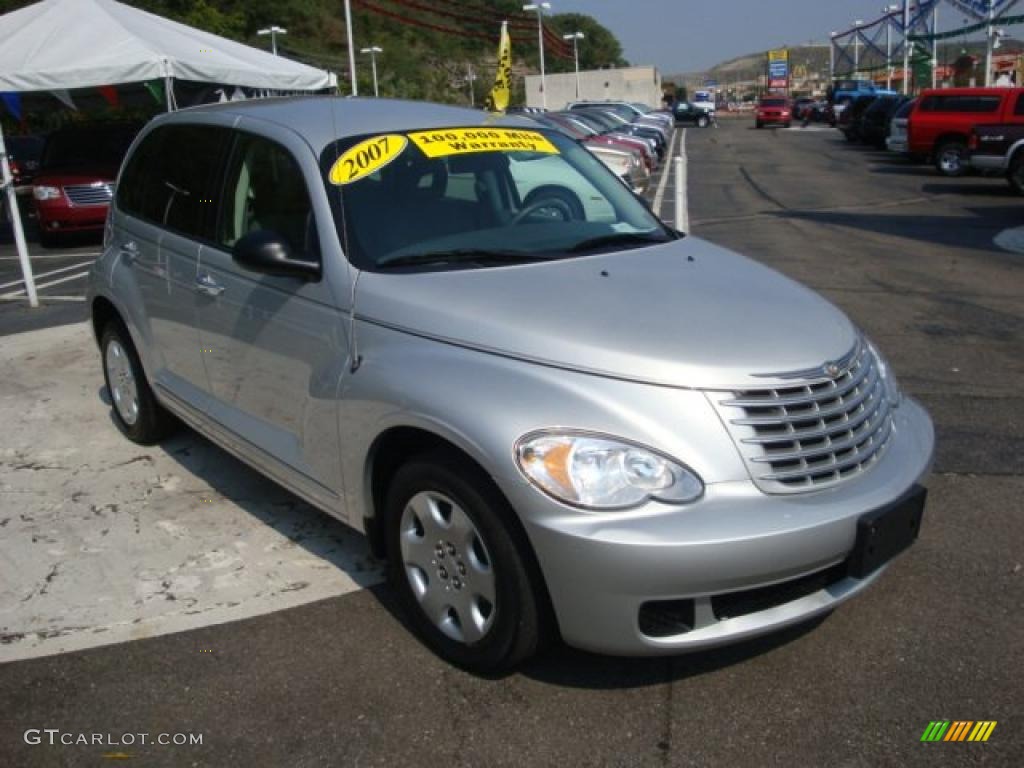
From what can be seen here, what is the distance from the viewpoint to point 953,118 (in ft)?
71.7

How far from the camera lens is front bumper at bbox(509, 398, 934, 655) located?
2.61m

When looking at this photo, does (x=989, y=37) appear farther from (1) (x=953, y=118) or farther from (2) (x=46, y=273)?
(2) (x=46, y=273)

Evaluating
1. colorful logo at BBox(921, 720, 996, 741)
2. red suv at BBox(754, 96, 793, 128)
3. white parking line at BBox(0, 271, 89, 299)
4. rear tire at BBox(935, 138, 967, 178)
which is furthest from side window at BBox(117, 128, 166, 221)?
red suv at BBox(754, 96, 793, 128)

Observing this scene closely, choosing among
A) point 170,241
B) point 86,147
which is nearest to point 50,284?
point 86,147

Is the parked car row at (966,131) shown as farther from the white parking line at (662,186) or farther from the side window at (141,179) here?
the side window at (141,179)

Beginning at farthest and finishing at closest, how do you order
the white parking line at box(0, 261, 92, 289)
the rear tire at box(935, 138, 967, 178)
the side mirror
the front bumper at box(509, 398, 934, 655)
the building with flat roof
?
the building with flat roof
the rear tire at box(935, 138, 967, 178)
the white parking line at box(0, 261, 92, 289)
the side mirror
the front bumper at box(509, 398, 934, 655)

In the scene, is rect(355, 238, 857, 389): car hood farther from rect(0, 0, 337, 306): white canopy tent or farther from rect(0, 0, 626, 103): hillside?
rect(0, 0, 626, 103): hillside

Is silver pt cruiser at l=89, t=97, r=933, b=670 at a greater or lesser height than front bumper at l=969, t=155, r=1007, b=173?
greater

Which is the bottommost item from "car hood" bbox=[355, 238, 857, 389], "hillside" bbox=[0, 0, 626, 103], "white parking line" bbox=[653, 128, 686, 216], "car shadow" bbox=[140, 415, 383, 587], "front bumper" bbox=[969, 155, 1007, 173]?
"car shadow" bbox=[140, 415, 383, 587]

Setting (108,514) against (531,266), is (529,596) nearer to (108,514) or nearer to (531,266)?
(531,266)

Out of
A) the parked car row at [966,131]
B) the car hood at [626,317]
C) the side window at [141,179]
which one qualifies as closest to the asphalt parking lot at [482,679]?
the car hood at [626,317]

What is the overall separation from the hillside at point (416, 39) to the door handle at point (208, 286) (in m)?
57.9

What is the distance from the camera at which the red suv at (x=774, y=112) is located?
2018 inches

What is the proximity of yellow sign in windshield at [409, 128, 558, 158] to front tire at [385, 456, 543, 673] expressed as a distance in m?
1.44
